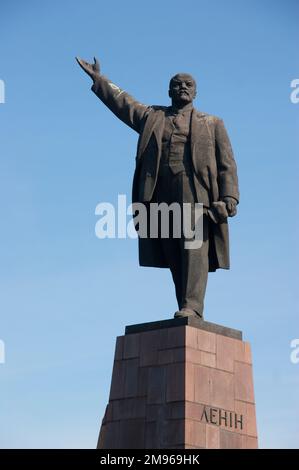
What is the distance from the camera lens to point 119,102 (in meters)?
19.8

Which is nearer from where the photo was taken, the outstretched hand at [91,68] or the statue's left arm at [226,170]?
the statue's left arm at [226,170]

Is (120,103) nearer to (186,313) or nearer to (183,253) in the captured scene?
(183,253)

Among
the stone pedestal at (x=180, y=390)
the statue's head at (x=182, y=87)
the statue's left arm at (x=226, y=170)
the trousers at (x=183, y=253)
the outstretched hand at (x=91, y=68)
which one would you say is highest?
the outstretched hand at (x=91, y=68)

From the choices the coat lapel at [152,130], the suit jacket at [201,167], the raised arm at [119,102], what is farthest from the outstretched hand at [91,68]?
the coat lapel at [152,130]

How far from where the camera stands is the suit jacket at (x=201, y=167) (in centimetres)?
1894

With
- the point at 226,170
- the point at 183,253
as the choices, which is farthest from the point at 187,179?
the point at 183,253

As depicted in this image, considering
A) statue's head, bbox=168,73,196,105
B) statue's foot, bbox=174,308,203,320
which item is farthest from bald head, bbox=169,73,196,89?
statue's foot, bbox=174,308,203,320

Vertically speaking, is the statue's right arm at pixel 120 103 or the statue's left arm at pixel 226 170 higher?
the statue's right arm at pixel 120 103

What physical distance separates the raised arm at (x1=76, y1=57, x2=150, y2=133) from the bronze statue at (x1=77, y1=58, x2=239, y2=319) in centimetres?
14

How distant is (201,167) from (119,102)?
1872 millimetres

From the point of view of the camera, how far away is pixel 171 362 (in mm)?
Answer: 17922

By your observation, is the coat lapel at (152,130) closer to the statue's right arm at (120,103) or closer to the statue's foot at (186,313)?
the statue's right arm at (120,103)

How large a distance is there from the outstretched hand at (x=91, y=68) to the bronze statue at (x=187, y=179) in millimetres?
1126
